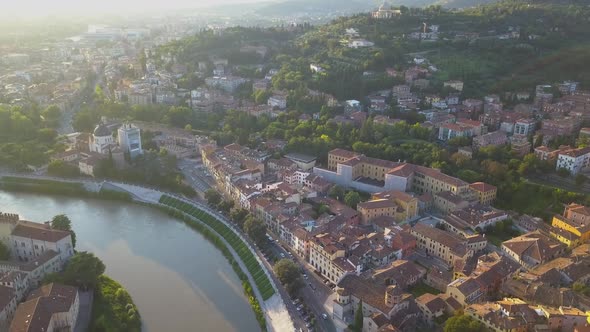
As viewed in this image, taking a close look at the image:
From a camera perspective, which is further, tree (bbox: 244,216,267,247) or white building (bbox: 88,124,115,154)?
white building (bbox: 88,124,115,154)

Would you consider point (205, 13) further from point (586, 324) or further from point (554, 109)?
point (586, 324)

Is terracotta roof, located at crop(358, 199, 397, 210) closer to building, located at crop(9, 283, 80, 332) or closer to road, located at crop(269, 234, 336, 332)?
road, located at crop(269, 234, 336, 332)

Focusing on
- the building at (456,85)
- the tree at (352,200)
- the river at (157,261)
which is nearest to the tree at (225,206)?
the river at (157,261)

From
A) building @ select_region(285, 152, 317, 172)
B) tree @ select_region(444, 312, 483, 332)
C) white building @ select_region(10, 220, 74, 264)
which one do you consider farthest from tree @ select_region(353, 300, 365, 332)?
building @ select_region(285, 152, 317, 172)

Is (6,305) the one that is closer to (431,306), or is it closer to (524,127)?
(431,306)

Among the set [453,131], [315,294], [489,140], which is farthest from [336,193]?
[489,140]

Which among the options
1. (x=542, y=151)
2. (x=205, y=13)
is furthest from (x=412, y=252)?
(x=205, y=13)
